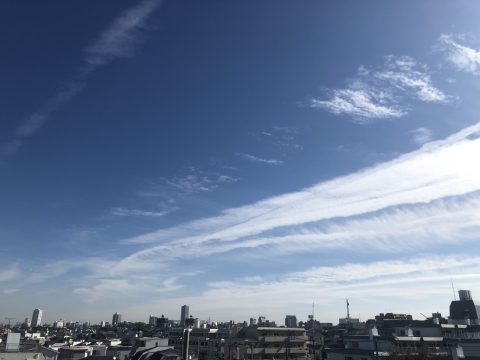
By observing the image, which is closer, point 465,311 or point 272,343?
point 272,343

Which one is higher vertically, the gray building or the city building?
the gray building

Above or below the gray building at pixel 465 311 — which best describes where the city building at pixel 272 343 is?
below

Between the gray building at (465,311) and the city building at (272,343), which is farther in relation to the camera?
the gray building at (465,311)

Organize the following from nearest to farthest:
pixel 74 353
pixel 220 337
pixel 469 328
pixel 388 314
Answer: pixel 74 353
pixel 469 328
pixel 220 337
pixel 388 314

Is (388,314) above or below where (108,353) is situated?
above

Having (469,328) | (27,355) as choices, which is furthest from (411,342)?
(27,355)

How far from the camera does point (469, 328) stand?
3533 inches

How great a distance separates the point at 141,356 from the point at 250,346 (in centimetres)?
3972

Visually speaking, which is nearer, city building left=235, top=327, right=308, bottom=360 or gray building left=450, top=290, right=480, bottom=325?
city building left=235, top=327, right=308, bottom=360

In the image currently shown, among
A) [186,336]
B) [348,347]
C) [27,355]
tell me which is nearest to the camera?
[186,336]

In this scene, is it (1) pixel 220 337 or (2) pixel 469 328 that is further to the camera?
(1) pixel 220 337

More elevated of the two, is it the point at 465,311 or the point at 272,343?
the point at 465,311

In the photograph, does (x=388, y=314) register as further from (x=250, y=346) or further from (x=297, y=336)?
(x=250, y=346)

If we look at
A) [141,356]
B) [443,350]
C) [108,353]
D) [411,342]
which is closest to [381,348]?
[411,342]
